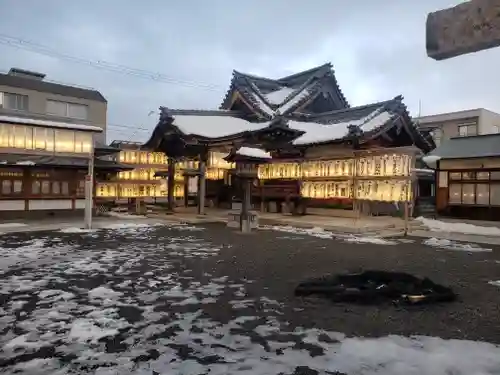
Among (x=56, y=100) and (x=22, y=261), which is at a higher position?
(x=56, y=100)

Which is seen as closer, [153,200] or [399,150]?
[399,150]

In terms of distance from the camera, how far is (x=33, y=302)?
257 inches

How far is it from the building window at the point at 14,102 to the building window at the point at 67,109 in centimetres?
197

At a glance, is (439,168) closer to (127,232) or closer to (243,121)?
(243,121)

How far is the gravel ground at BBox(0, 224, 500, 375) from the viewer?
14.4 feet

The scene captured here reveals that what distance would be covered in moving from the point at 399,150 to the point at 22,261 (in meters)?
17.6

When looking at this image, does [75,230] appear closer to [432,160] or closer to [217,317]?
[217,317]

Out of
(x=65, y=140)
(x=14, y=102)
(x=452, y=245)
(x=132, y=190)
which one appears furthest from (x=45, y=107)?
(x=452, y=245)

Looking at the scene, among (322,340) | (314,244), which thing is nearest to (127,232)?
(314,244)

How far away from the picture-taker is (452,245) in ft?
47.8

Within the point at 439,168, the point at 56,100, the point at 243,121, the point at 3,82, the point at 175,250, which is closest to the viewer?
the point at 175,250

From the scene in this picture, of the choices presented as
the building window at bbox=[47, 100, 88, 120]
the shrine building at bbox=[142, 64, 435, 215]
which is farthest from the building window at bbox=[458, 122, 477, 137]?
the building window at bbox=[47, 100, 88, 120]

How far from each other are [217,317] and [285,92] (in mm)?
29336

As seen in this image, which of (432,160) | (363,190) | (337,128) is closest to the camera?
(363,190)
